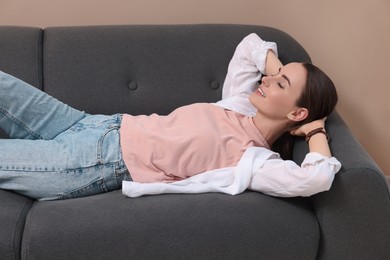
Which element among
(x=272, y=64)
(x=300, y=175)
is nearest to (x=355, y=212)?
(x=300, y=175)

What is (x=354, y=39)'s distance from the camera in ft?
6.59

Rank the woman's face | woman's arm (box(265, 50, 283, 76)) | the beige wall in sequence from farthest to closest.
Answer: the beige wall → woman's arm (box(265, 50, 283, 76)) → the woman's face

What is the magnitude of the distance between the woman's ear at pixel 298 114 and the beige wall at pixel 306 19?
26.0 inches

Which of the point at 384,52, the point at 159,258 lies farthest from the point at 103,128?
the point at 384,52

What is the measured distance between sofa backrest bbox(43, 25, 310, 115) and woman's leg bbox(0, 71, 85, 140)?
0.48ft

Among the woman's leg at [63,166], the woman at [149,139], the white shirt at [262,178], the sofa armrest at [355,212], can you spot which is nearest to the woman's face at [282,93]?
the woman at [149,139]

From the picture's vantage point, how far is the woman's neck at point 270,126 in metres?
1.52

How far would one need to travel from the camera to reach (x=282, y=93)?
147 centimetres

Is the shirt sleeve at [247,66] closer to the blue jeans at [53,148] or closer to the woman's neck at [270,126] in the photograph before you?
the woman's neck at [270,126]

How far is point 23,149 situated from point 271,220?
0.81 meters

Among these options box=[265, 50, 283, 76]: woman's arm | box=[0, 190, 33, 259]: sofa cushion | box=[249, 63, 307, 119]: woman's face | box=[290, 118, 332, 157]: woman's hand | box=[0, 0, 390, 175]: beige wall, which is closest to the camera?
box=[0, 190, 33, 259]: sofa cushion

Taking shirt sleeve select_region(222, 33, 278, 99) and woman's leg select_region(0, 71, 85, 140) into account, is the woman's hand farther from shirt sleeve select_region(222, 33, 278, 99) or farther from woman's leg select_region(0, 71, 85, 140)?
woman's leg select_region(0, 71, 85, 140)

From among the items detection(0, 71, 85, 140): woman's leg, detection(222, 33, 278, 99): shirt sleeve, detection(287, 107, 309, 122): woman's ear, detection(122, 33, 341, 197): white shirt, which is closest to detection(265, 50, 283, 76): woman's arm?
detection(222, 33, 278, 99): shirt sleeve

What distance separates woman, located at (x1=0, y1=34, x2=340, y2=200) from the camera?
140 centimetres
